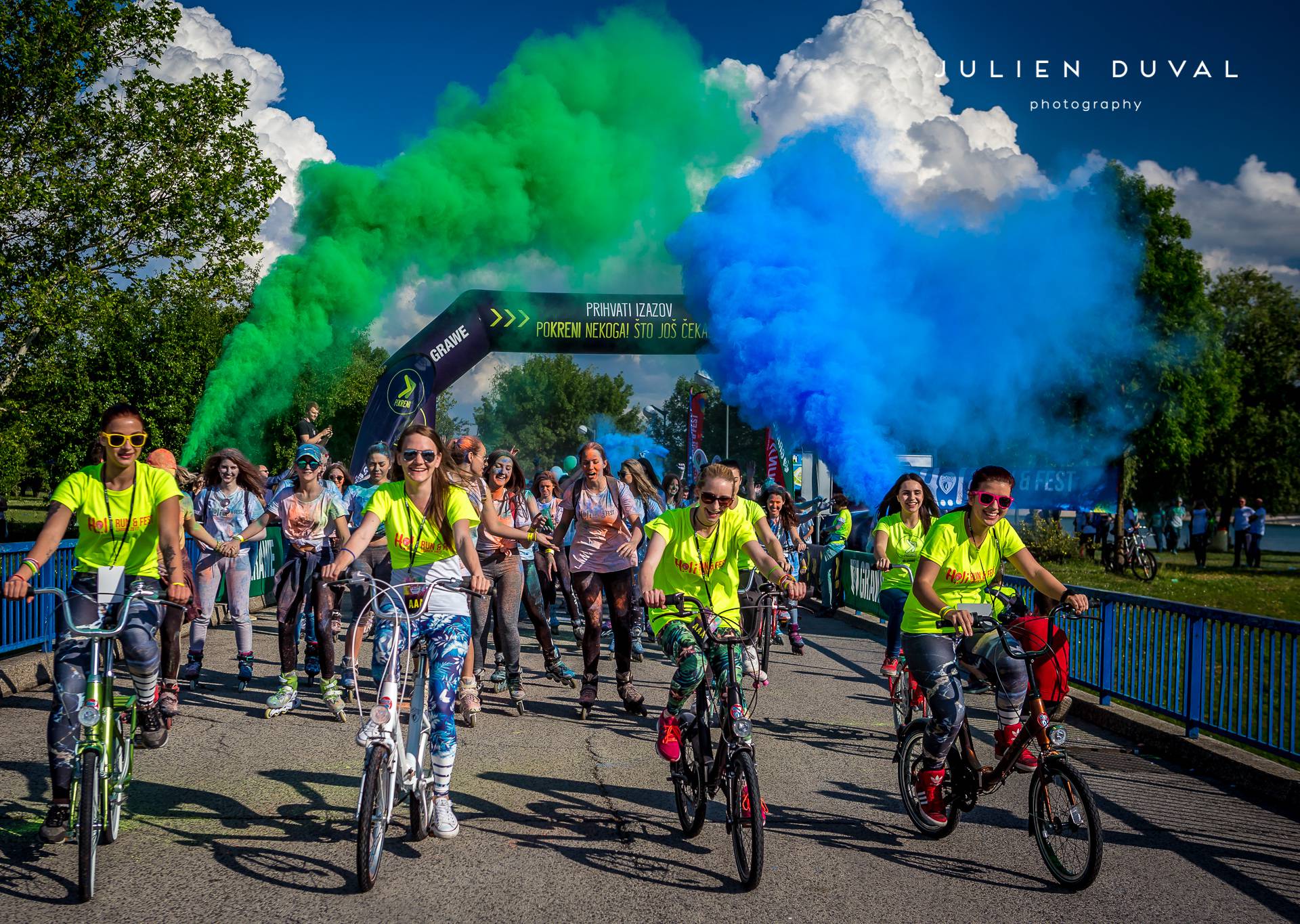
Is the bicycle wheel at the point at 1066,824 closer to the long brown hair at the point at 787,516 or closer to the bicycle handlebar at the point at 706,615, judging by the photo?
the bicycle handlebar at the point at 706,615

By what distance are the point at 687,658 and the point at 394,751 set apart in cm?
145

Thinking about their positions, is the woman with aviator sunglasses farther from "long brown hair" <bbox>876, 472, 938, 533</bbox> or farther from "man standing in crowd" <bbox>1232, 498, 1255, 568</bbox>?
"man standing in crowd" <bbox>1232, 498, 1255, 568</bbox>

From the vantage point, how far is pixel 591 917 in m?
4.04

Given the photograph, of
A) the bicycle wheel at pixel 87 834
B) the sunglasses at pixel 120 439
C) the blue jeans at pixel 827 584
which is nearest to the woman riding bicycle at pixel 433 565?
the sunglasses at pixel 120 439

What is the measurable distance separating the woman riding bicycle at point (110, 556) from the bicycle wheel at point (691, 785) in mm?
2436

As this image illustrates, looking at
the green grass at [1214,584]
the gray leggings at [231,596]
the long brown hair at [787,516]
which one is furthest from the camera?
the green grass at [1214,584]

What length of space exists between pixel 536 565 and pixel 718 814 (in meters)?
4.98

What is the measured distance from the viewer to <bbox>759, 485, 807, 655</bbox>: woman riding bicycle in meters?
A: 11.6

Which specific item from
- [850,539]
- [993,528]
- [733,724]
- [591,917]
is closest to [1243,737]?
[993,528]

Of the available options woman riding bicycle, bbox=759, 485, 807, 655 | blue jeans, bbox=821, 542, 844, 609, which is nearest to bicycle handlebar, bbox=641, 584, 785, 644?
woman riding bicycle, bbox=759, 485, 807, 655

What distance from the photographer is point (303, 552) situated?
323 inches

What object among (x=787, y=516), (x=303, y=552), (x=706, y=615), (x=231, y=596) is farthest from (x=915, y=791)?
(x=787, y=516)

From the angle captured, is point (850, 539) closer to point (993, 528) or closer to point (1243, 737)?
point (1243, 737)

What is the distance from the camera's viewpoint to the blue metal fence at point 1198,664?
6332 mm
